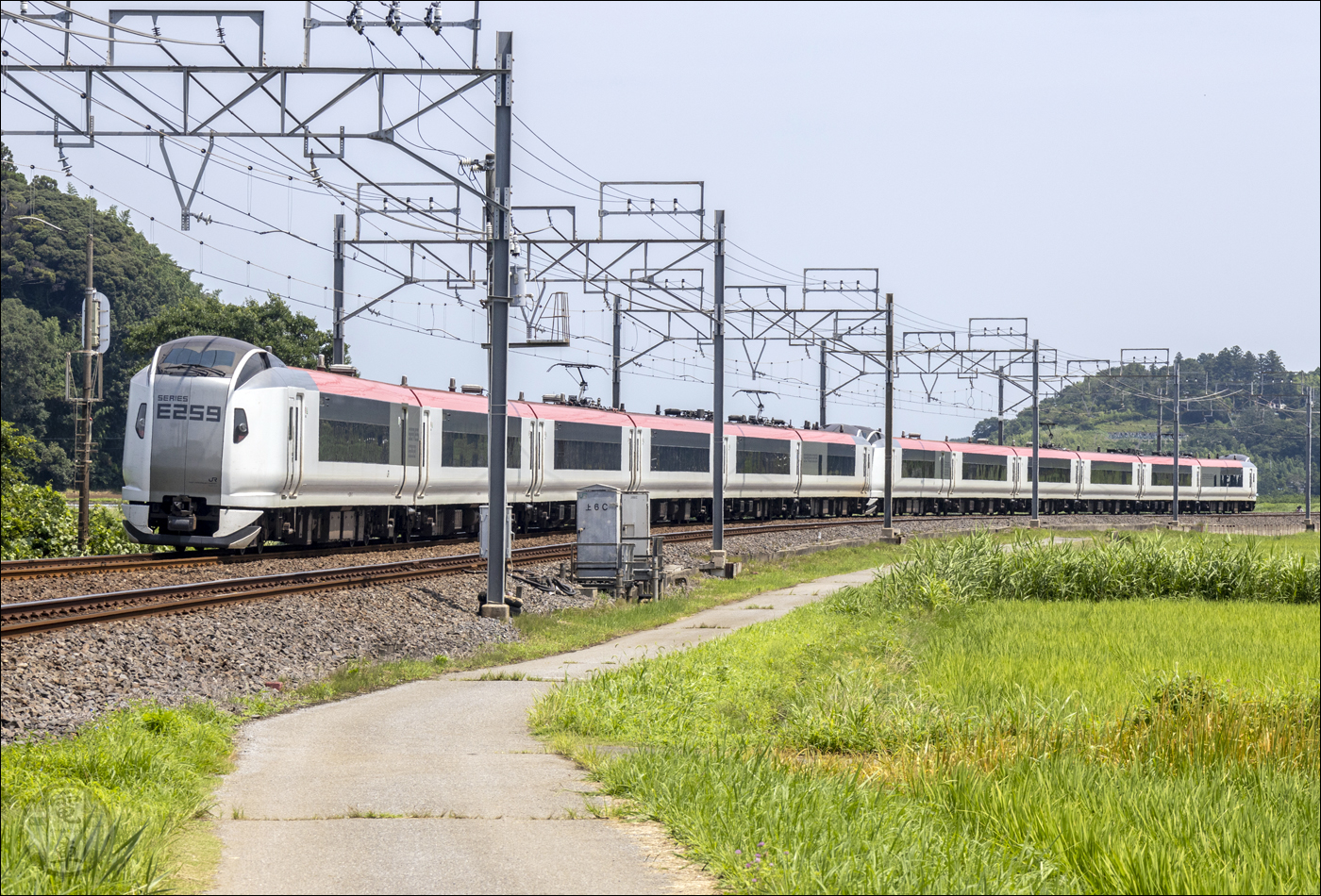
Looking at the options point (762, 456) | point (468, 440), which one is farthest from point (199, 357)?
point (762, 456)

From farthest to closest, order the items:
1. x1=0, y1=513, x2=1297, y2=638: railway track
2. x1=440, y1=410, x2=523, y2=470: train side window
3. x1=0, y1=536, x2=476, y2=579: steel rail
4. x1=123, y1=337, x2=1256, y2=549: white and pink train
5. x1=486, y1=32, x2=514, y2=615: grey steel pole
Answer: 1. x1=440, y1=410, x2=523, y2=470: train side window
2. x1=123, y1=337, x2=1256, y2=549: white and pink train
3. x1=486, y1=32, x2=514, y2=615: grey steel pole
4. x1=0, y1=536, x2=476, y2=579: steel rail
5. x1=0, y1=513, x2=1297, y2=638: railway track

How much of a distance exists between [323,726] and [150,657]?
2847mm

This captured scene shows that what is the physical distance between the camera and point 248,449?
25.4 m

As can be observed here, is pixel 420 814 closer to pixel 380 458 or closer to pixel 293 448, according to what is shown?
pixel 293 448

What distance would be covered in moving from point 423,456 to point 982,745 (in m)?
22.6

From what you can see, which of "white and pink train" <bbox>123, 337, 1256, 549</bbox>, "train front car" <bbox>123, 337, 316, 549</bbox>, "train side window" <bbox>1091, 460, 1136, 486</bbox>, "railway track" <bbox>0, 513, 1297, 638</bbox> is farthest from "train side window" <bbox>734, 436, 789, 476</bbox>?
"train side window" <bbox>1091, 460, 1136, 486</bbox>

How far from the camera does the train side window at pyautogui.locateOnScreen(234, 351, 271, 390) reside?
25.6 m

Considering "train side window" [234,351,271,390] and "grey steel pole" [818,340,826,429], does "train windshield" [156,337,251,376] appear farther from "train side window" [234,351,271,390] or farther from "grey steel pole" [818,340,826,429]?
"grey steel pole" [818,340,826,429]

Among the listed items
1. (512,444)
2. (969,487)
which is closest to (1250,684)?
(512,444)

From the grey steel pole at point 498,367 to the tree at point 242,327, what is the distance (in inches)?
1786

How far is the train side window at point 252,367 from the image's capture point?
1007 inches

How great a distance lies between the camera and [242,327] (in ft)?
222

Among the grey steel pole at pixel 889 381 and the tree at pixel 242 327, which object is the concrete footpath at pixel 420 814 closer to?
the grey steel pole at pixel 889 381

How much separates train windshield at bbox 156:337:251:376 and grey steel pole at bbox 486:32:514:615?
→ 19.6 ft
